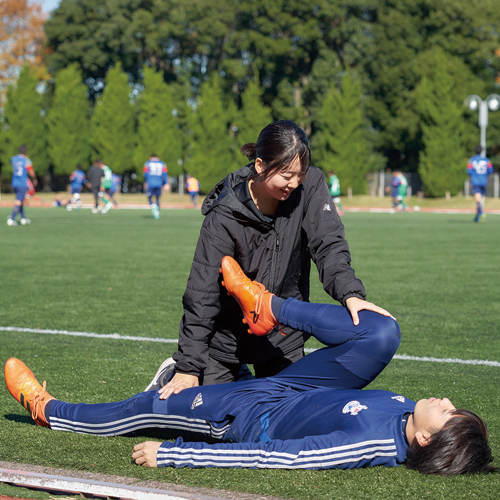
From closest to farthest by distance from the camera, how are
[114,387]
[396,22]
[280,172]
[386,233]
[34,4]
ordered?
[280,172]
[114,387]
[386,233]
[396,22]
[34,4]

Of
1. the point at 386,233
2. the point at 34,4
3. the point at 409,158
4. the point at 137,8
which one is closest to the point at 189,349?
the point at 386,233

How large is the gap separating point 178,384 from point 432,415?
1212 millimetres

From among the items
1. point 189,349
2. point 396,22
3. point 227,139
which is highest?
point 396,22

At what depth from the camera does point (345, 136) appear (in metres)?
43.8

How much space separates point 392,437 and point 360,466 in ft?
0.62

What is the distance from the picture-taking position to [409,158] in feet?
170

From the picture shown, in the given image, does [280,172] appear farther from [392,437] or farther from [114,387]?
[114,387]

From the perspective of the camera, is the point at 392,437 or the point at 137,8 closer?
the point at 392,437

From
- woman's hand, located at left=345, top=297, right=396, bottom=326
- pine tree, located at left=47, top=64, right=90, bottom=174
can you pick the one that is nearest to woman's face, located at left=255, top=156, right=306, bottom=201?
woman's hand, located at left=345, top=297, right=396, bottom=326

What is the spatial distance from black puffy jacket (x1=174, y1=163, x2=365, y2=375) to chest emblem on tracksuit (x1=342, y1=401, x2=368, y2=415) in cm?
50

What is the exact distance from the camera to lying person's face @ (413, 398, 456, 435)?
2.99 metres

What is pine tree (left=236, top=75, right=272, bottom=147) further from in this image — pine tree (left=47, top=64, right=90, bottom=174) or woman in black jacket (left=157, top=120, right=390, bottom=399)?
woman in black jacket (left=157, top=120, right=390, bottom=399)

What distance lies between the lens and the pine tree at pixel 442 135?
42875 mm

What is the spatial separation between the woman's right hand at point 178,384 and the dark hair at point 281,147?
1066mm
